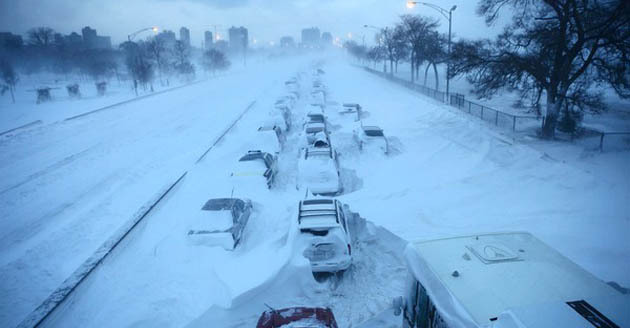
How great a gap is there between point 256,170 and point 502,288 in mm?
9810

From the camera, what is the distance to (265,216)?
10.6m

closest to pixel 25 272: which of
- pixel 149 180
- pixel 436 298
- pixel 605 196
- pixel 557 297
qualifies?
pixel 149 180

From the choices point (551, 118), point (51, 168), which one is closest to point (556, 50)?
point (551, 118)

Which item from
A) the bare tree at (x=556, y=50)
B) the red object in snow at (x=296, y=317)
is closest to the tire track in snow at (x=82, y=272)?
the red object in snow at (x=296, y=317)

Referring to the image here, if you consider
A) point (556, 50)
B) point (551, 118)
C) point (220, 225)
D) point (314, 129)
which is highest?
point (556, 50)

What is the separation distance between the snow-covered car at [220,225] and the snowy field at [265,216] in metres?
0.31

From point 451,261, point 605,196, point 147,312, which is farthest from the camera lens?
point 605,196

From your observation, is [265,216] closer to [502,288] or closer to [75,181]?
[502,288]

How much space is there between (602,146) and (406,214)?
10.3 metres

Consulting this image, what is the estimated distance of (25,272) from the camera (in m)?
8.59

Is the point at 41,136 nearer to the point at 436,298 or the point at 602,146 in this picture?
the point at 436,298

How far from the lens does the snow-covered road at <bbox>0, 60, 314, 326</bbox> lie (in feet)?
28.8

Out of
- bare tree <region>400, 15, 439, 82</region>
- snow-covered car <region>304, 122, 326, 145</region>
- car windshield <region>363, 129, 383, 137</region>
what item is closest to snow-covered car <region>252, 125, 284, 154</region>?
snow-covered car <region>304, 122, 326, 145</region>

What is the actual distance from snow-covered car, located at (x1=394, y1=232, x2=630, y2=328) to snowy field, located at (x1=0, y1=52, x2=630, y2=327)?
223cm
